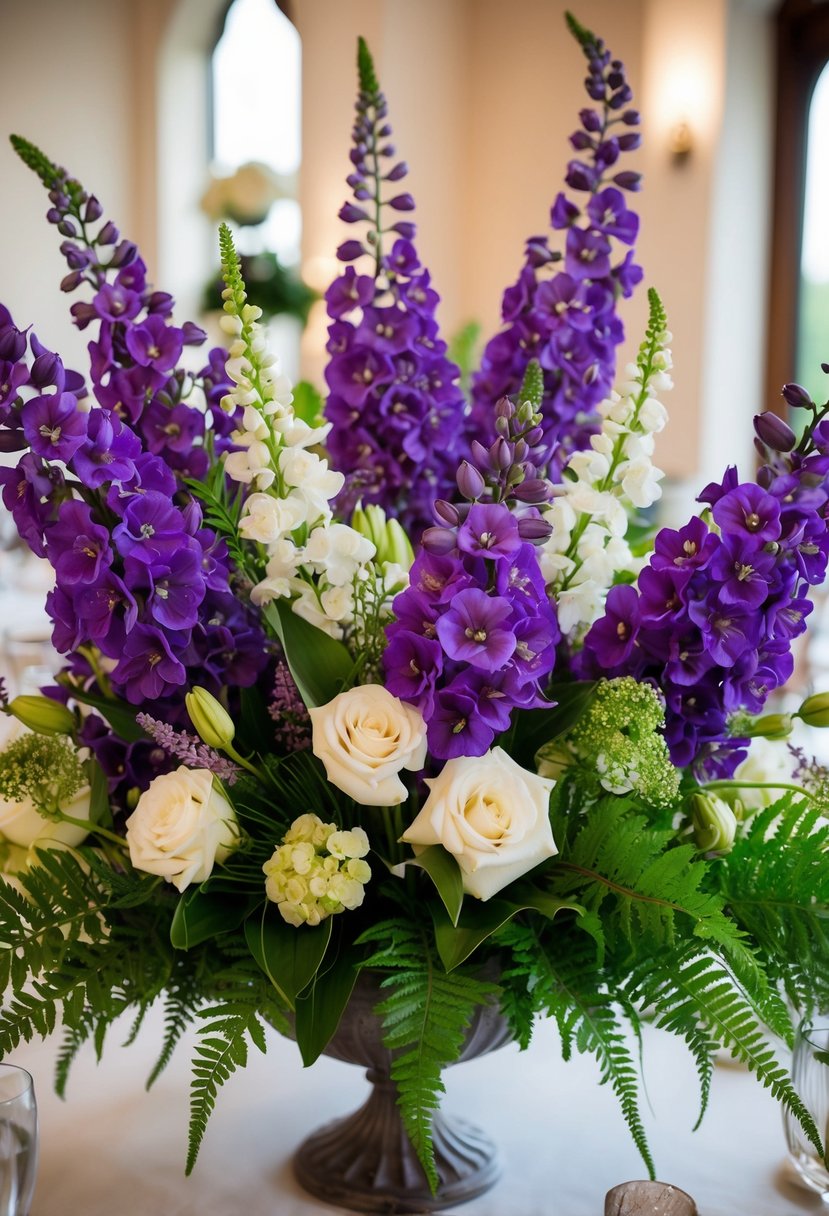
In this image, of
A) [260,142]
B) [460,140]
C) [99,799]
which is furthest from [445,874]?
[260,142]

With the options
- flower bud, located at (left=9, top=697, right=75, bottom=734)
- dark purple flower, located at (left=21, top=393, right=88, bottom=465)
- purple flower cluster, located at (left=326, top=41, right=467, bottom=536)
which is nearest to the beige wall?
purple flower cluster, located at (left=326, top=41, right=467, bottom=536)

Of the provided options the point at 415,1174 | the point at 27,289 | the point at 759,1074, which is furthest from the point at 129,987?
the point at 27,289

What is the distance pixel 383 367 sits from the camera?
0.88m

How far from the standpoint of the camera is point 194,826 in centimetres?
62

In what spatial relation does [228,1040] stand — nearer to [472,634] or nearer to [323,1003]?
[323,1003]

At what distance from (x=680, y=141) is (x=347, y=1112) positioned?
371 cm

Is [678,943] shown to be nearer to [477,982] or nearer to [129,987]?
[477,982]

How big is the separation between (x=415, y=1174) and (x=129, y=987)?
0.24 m

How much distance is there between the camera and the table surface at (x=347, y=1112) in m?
0.78

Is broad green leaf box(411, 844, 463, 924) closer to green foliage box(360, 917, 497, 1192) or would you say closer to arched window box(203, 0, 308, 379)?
green foliage box(360, 917, 497, 1192)

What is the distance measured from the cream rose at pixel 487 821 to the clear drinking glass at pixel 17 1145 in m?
0.25

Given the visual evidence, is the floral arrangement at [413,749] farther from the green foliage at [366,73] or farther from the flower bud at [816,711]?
the green foliage at [366,73]

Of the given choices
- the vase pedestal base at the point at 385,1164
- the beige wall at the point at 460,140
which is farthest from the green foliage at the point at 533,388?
the beige wall at the point at 460,140

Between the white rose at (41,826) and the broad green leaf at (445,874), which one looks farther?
the white rose at (41,826)
